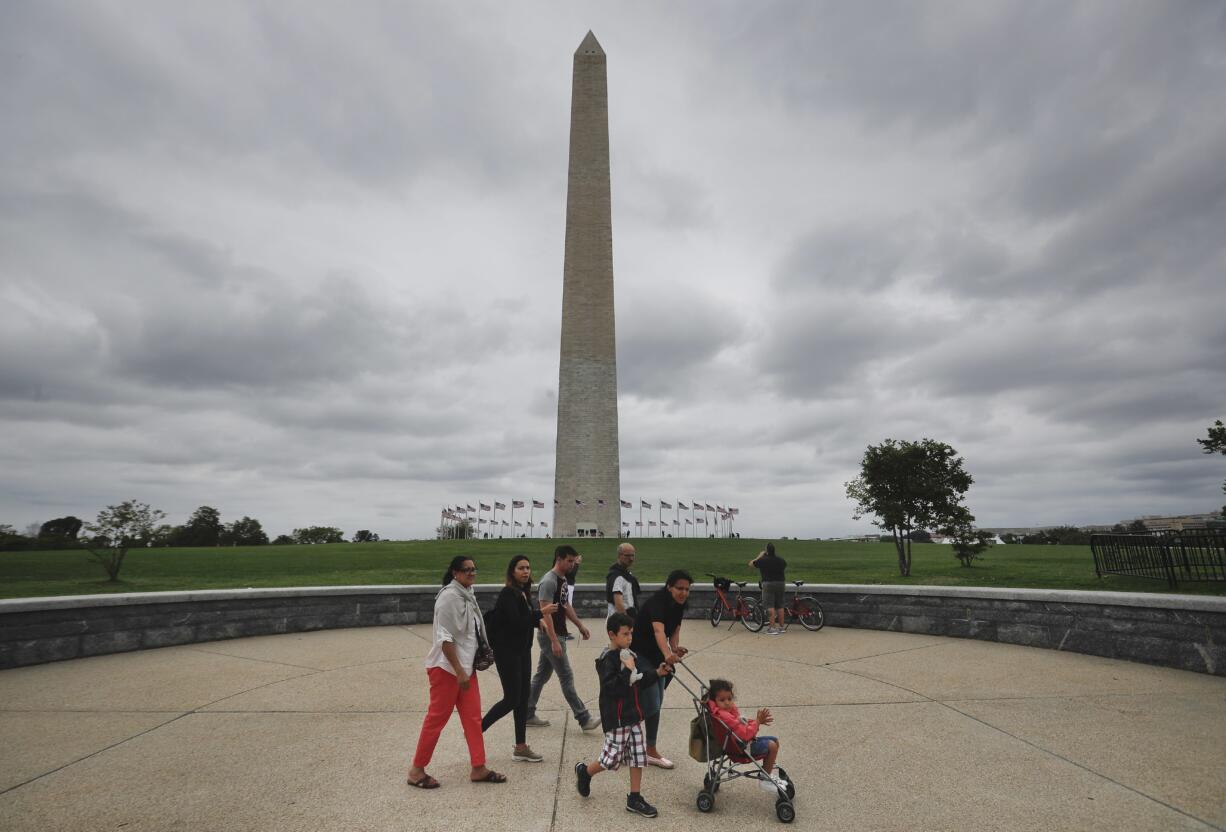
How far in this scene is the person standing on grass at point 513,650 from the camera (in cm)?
522

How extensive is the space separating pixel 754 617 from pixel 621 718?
8.49 meters

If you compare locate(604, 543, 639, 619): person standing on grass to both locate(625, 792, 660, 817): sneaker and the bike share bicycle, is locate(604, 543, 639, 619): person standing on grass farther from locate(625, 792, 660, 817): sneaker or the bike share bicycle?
the bike share bicycle

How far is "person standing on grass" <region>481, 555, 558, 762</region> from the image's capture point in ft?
17.1

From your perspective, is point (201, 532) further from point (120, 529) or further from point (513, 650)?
point (513, 650)

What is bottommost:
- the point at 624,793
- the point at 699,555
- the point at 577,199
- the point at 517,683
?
the point at 624,793

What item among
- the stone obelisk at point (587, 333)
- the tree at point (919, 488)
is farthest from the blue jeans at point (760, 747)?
the stone obelisk at point (587, 333)

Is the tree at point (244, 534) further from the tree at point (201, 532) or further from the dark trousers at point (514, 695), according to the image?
the dark trousers at point (514, 695)

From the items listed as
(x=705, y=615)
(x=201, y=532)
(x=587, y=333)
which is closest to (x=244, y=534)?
(x=201, y=532)


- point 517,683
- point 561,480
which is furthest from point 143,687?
point 561,480

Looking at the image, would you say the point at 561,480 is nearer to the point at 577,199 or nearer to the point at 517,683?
the point at 577,199

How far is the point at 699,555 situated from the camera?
27.5 meters

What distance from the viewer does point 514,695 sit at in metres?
5.27

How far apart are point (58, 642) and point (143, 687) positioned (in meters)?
2.37

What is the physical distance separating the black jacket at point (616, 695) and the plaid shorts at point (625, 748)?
47mm
